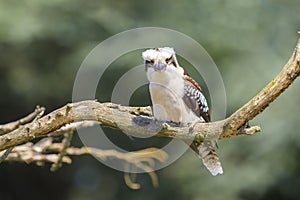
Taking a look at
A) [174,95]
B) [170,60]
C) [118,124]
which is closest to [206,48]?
[174,95]

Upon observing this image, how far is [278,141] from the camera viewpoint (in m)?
4.17

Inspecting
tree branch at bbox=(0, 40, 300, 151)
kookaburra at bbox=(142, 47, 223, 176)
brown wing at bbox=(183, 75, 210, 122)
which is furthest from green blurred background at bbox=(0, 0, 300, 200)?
tree branch at bbox=(0, 40, 300, 151)

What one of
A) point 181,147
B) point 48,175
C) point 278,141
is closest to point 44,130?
point 181,147

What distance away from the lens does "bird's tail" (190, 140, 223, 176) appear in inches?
87.7

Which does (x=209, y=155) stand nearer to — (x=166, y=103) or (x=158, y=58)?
(x=166, y=103)

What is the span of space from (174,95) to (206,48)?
2585 mm

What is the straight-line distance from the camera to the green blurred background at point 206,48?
4.28 meters

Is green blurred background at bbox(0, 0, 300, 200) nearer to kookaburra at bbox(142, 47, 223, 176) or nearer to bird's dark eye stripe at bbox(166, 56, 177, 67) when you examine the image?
kookaburra at bbox(142, 47, 223, 176)

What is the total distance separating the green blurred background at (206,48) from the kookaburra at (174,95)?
1725 mm

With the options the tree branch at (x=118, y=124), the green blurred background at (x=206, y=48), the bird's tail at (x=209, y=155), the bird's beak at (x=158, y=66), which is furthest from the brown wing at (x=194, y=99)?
the green blurred background at (x=206, y=48)

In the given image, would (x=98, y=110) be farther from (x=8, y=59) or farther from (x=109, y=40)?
(x=8, y=59)

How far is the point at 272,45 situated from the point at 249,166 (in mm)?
812

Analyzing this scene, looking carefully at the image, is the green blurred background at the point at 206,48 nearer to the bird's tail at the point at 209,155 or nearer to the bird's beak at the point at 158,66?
the bird's tail at the point at 209,155

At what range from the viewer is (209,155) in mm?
2234
